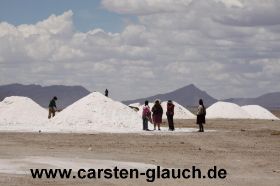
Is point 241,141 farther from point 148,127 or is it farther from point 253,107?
point 253,107

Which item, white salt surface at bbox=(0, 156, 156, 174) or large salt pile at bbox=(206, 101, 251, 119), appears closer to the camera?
white salt surface at bbox=(0, 156, 156, 174)

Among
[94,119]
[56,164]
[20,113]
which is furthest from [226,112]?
[56,164]

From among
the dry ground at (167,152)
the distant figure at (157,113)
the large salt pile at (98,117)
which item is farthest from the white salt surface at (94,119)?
the dry ground at (167,152)

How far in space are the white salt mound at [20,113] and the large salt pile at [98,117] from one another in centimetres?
483

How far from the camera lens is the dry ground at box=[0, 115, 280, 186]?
41.6 ft

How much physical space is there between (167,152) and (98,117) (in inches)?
585

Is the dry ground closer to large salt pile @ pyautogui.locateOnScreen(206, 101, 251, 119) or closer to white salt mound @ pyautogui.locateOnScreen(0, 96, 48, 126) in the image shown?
white salt mound @ pyautogui.locateOnScreen(0, 96, 48, 126)

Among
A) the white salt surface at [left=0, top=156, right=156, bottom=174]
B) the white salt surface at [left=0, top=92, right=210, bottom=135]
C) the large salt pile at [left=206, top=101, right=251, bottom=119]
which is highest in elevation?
the large salt pile at [left=206, top=101, right=251, bottom=119]

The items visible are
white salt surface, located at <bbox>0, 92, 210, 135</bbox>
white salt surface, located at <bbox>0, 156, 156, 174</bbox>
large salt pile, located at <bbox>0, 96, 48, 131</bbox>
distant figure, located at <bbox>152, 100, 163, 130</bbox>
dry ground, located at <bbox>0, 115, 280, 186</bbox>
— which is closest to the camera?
dry ground, located at <bbox>0, 115, 280, 186</bbox>

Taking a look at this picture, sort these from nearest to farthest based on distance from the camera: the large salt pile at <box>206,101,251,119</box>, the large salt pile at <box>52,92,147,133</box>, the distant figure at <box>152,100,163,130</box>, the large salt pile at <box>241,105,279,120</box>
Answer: the distant figure at <box>152,100,163,130</box>
the large salt pile at <box>52,92,147,133</box>
the large salt pile at <box>206,101,251,119</box>
the large salt pile at <box>241,105,279,120</box>

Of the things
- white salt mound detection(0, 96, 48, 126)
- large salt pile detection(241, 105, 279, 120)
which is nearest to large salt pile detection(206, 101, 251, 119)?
large salt pile detection(241, 105, 279, 120)

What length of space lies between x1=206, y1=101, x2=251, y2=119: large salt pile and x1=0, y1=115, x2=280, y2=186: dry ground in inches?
1656

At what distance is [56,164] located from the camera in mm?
14672

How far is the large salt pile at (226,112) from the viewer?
226ft
